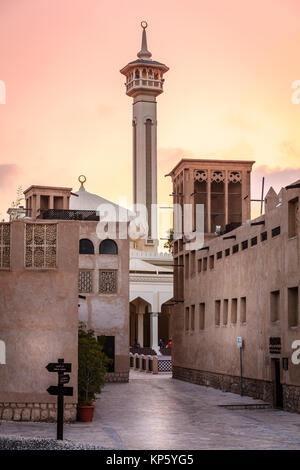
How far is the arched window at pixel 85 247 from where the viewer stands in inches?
1642

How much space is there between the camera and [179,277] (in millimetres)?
47219

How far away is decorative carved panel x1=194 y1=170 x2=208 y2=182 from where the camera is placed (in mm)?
44625

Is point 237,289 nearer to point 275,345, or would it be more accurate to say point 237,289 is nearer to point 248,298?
point 248,298

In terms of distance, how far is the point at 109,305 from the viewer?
41562 mm

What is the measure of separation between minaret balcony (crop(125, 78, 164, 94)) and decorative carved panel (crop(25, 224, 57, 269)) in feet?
204

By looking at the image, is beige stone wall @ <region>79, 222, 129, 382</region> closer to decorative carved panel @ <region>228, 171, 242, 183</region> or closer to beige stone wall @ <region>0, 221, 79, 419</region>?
decorative carved panel @ <region>228, 171, 242, 183</region>

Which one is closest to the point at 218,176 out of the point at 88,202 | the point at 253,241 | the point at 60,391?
the point at 253,241

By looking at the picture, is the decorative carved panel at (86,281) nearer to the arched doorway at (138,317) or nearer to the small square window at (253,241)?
the small square window at (253,241)

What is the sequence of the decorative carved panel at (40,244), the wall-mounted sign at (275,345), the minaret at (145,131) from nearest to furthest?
1. the decorative carved panel at (40,244)
2. the wall-mounted sign at (275,345)
3. the minaret at (145,131)

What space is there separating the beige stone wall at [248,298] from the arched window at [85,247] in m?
4.93

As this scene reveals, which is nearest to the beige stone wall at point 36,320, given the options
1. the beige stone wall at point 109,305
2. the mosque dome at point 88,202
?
the beige stone wall at point 109,305

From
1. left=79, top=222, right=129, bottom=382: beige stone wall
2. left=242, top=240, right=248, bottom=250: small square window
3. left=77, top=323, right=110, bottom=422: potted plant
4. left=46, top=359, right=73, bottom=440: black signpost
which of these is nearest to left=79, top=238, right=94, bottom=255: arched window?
left=79, top=222, right=129, bottom=382: beige stone wall
